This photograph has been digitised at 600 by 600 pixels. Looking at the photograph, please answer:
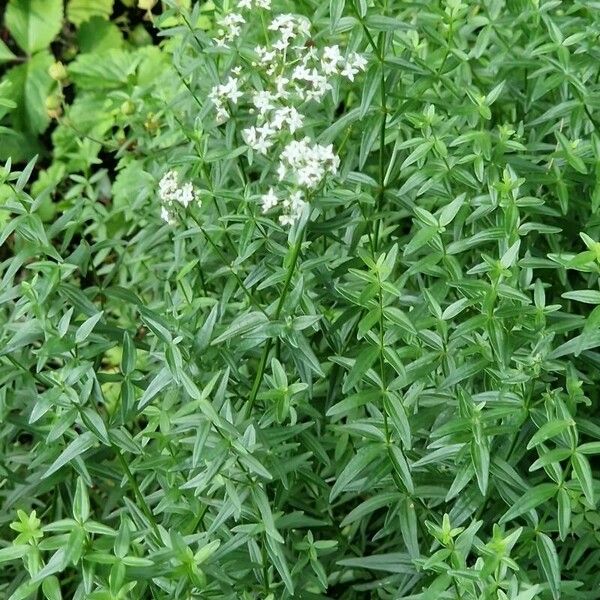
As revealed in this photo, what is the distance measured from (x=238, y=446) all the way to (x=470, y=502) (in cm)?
44

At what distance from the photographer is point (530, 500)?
1514 millimetres

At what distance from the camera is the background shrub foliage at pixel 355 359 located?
1542mm

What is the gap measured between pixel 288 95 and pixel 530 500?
81cm

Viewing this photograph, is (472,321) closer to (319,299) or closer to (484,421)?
(484,421)

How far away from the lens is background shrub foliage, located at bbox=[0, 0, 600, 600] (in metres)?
1.54

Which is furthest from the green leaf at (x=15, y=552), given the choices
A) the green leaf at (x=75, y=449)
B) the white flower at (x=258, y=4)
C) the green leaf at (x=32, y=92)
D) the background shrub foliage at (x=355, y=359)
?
the green leaf at (x=32, y=92)

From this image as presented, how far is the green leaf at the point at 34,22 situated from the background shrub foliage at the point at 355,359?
1728 millimetres

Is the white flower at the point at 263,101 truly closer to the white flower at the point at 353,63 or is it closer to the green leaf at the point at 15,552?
the white flower at the point at 353,63

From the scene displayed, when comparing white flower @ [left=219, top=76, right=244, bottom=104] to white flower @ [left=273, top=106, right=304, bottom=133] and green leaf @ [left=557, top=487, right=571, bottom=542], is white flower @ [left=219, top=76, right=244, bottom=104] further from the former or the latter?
green leaf @ [left=557, top=487, right=571, bottom=542]

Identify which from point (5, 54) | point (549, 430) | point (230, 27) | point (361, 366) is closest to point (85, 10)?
point (5, 54)

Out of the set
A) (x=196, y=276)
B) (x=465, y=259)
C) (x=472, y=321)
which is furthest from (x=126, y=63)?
(x=472, y=321)

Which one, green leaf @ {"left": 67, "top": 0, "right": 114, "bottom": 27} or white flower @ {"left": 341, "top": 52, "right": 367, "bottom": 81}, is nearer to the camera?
white flower @ {"left": 341, "top": 52, "right": 367, "bottom": 81}

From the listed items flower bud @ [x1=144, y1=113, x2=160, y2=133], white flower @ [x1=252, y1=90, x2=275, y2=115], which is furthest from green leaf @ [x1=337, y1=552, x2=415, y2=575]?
flower bud @ [x1=144, y1=113, x2=160, y2=133]

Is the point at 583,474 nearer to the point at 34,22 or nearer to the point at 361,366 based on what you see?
the point at 361,366
